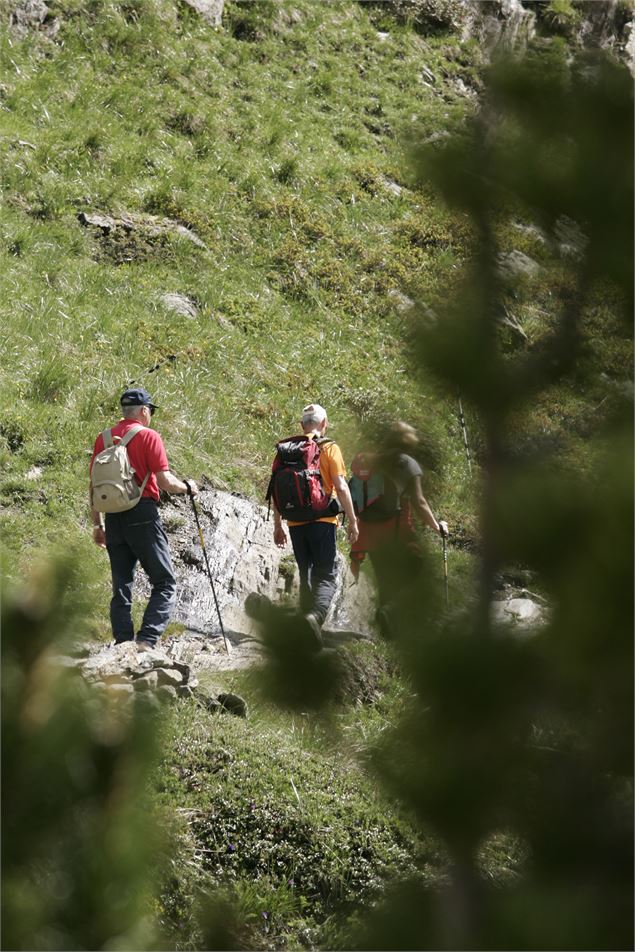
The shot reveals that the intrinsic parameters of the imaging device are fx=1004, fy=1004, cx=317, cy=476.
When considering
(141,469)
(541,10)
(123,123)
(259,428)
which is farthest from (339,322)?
(541,10)

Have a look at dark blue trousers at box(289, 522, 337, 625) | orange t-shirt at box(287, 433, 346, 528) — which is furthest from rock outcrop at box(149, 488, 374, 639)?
orange t-shirt at box(287, 433, 346, 528)

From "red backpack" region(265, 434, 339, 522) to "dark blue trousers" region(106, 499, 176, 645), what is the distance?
1.06 meters

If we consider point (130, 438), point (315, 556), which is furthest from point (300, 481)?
point (130, 438)

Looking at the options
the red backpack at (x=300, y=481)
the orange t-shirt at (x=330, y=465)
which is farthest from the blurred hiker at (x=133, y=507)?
the orange t-shirt at (x=330, y=465)

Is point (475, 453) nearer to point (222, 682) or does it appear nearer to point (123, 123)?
point (222, 682)

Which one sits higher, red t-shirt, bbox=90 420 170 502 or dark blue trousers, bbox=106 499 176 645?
red t-shirt, bbox=90 420 170 502

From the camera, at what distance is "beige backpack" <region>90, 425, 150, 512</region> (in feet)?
25.2

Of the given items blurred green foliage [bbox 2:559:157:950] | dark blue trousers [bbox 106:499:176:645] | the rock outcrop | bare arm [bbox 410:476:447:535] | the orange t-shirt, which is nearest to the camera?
blurred green foliage [bbox 2:559:157:950]

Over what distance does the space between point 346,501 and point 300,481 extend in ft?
1.67

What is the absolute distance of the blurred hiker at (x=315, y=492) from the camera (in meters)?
8.18

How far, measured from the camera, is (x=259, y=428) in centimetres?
1332

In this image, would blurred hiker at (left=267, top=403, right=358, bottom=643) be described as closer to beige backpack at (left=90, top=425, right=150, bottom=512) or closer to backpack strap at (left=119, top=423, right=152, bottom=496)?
backpack strap at (left=119, top=423, right=152, bottom=496)

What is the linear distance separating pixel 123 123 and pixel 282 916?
618 inches

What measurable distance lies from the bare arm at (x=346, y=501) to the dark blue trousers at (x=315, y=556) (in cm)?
38
